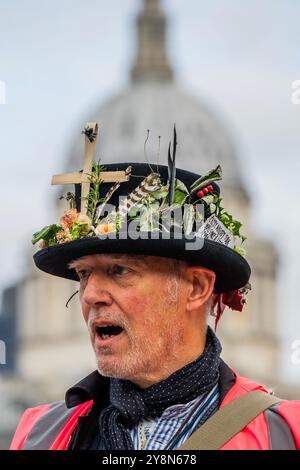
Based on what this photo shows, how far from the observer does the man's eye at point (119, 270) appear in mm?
6121

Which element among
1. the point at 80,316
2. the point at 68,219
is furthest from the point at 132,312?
the point at 80,316

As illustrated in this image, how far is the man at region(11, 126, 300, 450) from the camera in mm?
6035

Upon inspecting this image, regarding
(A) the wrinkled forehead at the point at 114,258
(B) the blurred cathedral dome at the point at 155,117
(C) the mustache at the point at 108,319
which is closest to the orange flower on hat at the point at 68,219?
(A) the wrinkled forehead at the point at 114,258

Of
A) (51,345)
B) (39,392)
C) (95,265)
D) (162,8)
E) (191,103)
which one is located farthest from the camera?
(162,8)

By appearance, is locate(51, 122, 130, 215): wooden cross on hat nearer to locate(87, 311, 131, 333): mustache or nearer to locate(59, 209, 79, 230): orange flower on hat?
locate(59, 209, 79, 230): orange flower on hat

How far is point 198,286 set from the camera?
629 cm

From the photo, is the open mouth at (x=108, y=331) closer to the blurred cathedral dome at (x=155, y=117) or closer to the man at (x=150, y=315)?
the man at (x=150, y=315)

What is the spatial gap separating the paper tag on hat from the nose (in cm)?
39
